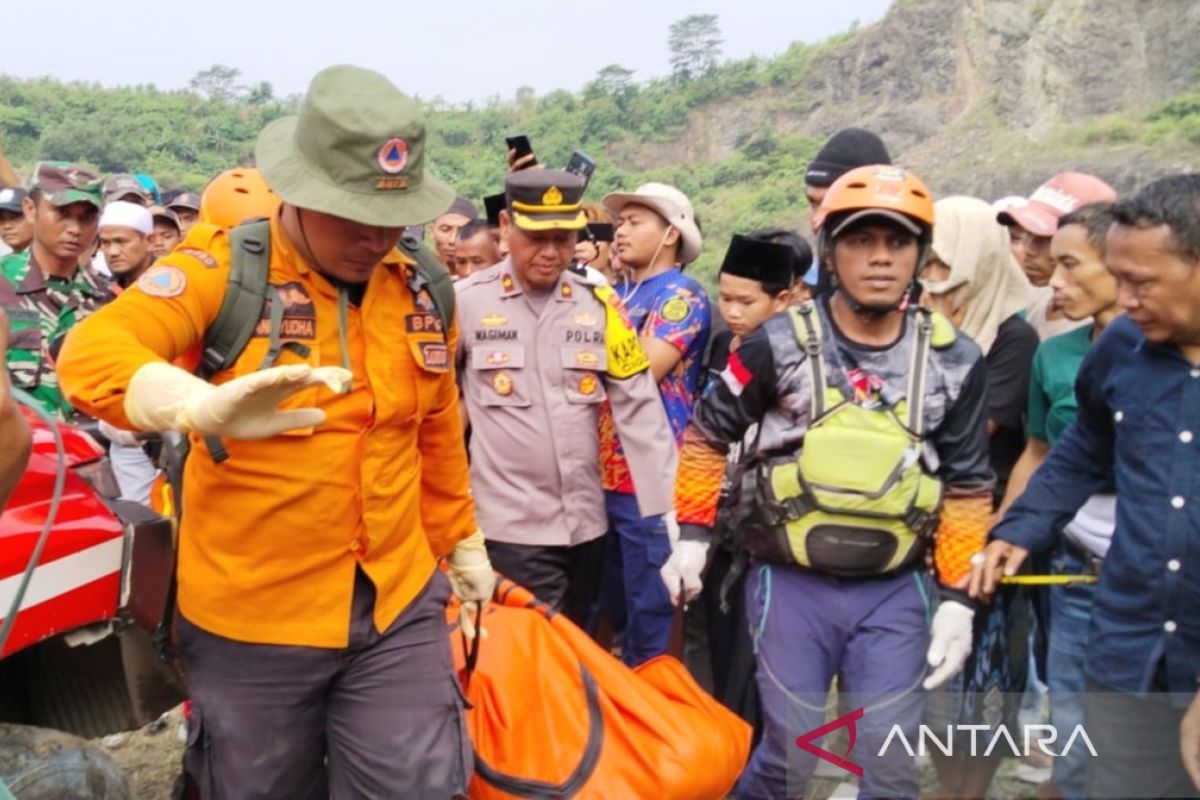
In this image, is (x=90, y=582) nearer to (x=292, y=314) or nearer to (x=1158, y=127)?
(x=292, y=314)

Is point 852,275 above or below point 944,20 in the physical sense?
below

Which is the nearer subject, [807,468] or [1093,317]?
[807,468]

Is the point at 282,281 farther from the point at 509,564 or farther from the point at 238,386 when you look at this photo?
the point at 509,564

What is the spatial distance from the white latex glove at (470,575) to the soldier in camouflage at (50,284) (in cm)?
242

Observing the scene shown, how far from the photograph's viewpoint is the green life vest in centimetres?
312

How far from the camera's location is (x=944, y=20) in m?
43.1

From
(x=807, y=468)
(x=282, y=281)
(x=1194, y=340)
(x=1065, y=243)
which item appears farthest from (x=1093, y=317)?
(x=282, y=281)

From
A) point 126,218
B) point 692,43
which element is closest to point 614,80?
point 692,43

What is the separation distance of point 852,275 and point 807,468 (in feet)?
1.90

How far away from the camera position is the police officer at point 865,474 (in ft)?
10.3

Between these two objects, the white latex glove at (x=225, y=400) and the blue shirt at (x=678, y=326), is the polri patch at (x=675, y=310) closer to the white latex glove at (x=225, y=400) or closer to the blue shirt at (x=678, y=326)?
the blue shirt at (x=678, y=326)

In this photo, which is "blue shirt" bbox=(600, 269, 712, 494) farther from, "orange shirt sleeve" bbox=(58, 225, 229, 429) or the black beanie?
"orange shirt sleeve" bbox=(58, 225, 229, 429)

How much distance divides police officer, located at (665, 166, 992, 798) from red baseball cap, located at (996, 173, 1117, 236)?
1.41m

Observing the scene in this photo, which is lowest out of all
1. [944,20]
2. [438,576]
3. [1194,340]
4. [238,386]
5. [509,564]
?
[509,564]
